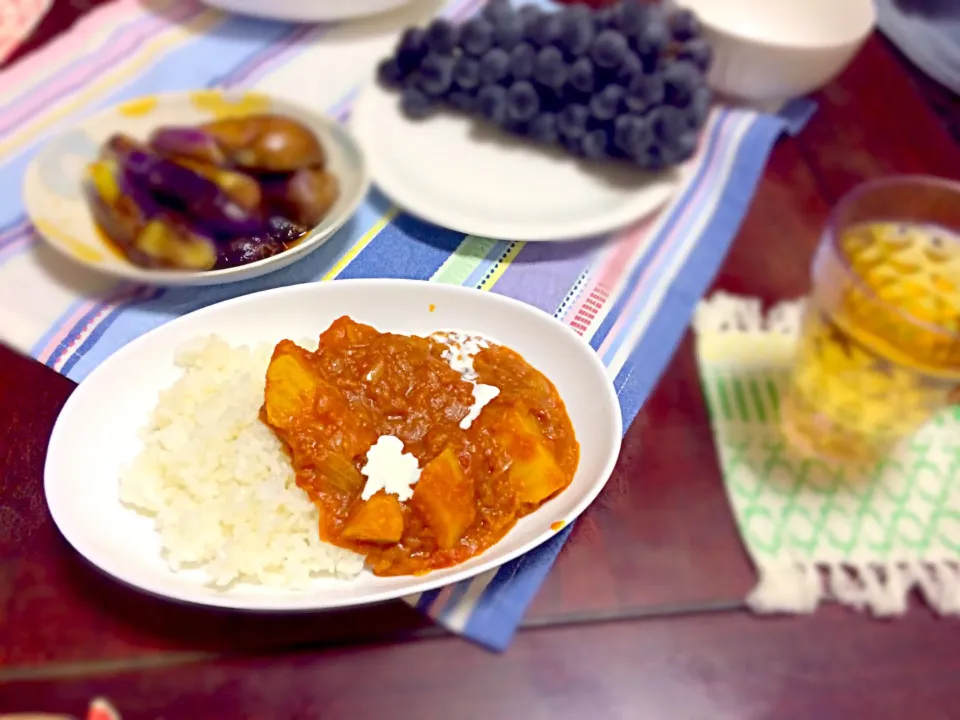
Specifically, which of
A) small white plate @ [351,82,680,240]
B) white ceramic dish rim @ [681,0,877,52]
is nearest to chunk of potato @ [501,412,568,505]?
small white plate @ [351,82,680,240]

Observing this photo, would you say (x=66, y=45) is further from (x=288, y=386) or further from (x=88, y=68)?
(x=288, y=386)

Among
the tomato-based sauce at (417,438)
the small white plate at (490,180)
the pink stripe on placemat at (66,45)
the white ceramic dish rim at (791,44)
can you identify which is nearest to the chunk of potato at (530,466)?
the tomato-based sauce at (417,438)

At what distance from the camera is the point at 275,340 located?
12.3 inches

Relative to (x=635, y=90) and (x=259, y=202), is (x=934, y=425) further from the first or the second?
(x=259, y=202)

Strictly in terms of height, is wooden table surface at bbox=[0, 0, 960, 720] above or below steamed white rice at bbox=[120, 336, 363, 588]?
below

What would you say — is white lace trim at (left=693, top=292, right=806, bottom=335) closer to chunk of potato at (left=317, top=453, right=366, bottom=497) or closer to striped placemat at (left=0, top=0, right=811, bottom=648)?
striped placemat at (left=0, top=0, right=811, bottom=648)

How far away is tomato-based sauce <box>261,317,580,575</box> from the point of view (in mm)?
257

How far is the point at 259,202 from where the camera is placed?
13.1 inches

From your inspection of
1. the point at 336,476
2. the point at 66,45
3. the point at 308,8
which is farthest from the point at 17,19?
the point at 336,476

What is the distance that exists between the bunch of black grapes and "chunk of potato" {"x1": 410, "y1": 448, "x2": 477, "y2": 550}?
23 cm

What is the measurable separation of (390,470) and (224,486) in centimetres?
6

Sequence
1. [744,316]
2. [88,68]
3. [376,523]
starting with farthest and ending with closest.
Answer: [88,68]
[744,316]
[376,523]

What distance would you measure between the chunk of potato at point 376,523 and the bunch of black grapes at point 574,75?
0.83 ft

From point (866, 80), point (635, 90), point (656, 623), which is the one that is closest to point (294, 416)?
point (656, 623)
